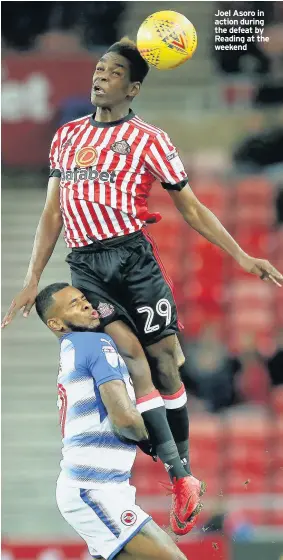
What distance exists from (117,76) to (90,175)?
425 millimetres

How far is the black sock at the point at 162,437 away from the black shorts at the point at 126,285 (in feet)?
0.90

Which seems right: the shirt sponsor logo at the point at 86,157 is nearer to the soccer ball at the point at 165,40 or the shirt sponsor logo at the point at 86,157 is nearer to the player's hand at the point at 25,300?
the soccer ball at the point at 165,40

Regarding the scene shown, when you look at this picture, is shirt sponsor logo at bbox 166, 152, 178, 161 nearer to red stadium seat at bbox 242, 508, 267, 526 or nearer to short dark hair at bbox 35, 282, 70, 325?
short dark hair at bbox 35, 282, 70, 325

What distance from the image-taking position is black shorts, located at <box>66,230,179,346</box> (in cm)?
461

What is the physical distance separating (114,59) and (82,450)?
1614mm

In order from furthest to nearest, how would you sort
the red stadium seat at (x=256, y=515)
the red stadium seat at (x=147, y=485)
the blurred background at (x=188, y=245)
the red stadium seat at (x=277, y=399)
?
the red stadium seat at (x=277, y=399) < the blurred background at (x=188, y=245) < the red stadium seat at (x=147, y=485) < the red stadium seat at (x=256, y=515)

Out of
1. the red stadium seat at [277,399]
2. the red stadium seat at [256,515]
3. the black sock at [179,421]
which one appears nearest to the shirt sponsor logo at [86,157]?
the black sock at [179,421]

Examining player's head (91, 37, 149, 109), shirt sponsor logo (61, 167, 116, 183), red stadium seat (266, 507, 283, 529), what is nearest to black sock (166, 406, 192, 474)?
shirt sponsor logo (61, 167, 116, 183)

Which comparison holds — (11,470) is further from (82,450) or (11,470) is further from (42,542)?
(82,450)

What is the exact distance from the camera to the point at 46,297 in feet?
15.4

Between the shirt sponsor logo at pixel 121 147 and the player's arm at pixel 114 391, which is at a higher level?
the shirt sponsor logo at pixel 121 147

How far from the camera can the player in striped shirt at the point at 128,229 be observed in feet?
15.2

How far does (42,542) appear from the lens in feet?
22.7

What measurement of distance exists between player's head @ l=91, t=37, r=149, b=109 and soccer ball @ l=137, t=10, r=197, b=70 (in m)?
0.09
